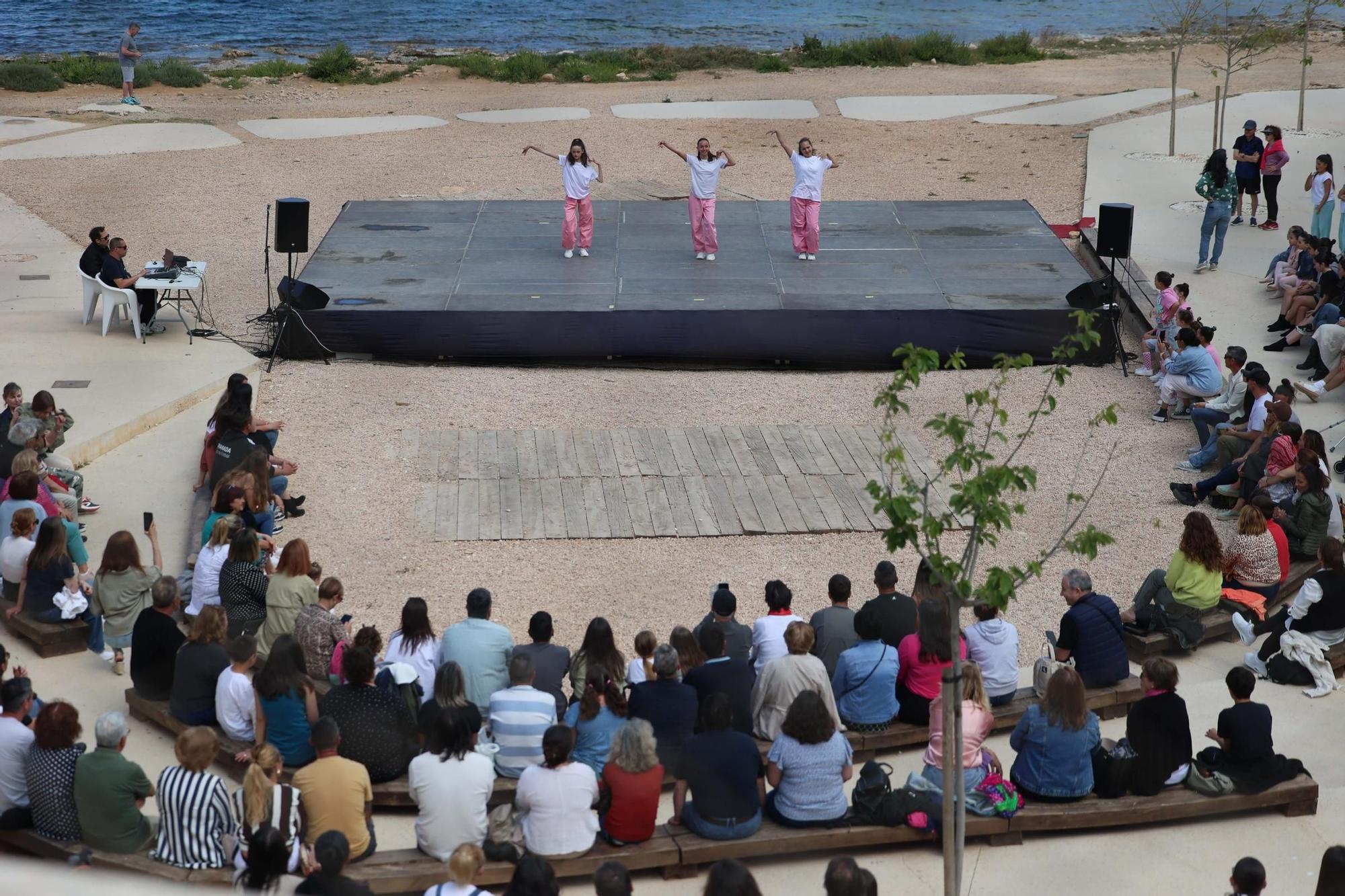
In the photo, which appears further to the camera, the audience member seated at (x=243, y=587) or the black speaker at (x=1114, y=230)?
the black speaker at (x=1114, y=230)

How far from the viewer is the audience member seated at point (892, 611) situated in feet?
26.3

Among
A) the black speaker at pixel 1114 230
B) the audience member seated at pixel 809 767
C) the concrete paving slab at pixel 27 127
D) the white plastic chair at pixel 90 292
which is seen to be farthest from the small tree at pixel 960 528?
the concrete paving slab at pixel 27 127

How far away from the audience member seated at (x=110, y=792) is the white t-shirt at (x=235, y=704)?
87 cm

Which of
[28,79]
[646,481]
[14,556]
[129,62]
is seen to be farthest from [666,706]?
[28,79]

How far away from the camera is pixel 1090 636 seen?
310 inches

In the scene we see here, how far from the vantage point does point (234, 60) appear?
41.8m

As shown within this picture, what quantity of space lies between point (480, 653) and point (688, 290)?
7.94 meters

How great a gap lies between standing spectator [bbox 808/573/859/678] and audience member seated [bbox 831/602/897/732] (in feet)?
1.01

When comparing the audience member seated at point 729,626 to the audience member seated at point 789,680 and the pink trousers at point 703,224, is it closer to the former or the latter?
the audience member seated at point 789,680

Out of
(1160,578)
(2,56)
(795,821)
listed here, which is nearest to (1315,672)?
(1160,578)

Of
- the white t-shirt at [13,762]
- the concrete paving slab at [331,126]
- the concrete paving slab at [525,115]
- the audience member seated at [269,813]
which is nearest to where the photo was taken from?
the audience member seated at [269,813]

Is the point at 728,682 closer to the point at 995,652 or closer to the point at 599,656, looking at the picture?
the point at 599,656

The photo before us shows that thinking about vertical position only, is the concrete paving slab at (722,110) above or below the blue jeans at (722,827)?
above

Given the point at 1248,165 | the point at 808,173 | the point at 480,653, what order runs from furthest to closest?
the point at 1248,165 → the point at 808,173 → the point at 480,653
